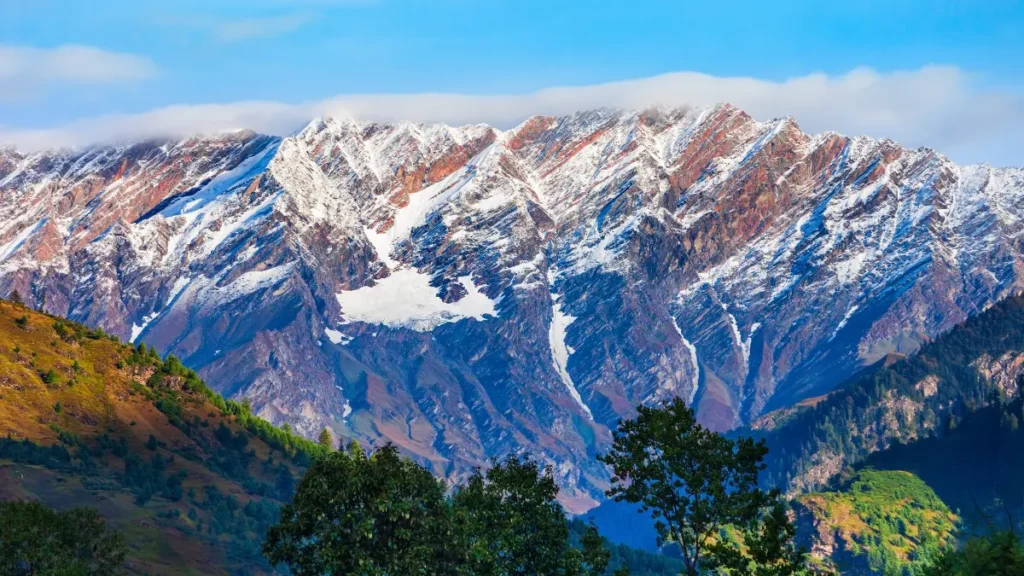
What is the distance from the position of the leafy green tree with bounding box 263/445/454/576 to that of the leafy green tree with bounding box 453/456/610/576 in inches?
232

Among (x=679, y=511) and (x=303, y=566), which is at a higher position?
(x=679, y=511)

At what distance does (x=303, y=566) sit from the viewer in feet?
332

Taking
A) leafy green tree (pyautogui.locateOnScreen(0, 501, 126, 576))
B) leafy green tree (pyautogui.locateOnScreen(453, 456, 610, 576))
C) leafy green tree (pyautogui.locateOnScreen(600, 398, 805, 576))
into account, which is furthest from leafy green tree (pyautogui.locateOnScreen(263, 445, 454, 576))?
leafy green tree (pyautogui.locateOnScreen(0, 501, 126, 576))

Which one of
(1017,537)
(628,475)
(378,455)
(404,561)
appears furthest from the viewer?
(628,475)

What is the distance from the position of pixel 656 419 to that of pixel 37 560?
68.1m

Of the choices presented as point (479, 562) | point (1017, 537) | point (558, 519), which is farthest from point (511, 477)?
point (1017, 537)

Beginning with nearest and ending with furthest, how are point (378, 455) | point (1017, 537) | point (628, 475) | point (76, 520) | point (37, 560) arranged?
point (1017, 537) → point (378, 455) → point (628, 475) → point (37, 560) → point (76, 520)

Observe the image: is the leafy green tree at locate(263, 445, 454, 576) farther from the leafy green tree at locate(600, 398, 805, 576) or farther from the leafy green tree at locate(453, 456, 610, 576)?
the leafy green tree at locate(600, 398, 805, 576)

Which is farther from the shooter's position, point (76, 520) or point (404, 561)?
point (76, 520)

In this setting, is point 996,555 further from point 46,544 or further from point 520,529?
point 46,544

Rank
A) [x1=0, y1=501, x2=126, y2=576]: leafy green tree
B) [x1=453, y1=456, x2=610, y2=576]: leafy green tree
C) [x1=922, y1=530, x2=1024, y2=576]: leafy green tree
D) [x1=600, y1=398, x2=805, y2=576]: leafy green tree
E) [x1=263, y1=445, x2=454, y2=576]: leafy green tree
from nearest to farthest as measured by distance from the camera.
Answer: [x1=922, y1=530, x2=1024, y2=576]: leafy green tree, [x1=263, y1=445, x2=454, y2=576]: leafy green tree, [x1=600, y1=398, x2=805, y2=576]: leafy green tree, [x1=453, y1=456, x2=610, y2=576]: leafy green tree, [x1=0, y1=501, x2=126, y2=576]: leafy green tree

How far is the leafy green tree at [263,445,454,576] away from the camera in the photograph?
98.1 meters

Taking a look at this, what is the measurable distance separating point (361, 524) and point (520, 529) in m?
23.4

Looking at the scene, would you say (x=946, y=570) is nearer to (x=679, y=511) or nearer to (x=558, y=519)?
(x=679, y=511)
